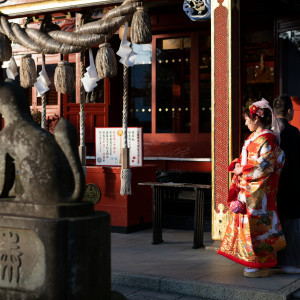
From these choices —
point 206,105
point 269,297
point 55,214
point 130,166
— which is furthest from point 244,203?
point 206,105

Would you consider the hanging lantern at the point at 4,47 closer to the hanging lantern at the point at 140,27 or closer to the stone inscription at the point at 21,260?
the hanging lantern at the point at 140,27

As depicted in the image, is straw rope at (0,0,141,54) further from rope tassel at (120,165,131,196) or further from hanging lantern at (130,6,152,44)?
rope tassel at (120,165,131,196)

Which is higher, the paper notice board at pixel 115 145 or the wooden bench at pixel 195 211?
the paper notice board at pixel 115 145

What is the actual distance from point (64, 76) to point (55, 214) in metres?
4.90

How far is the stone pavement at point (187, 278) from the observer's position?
5.84 metres

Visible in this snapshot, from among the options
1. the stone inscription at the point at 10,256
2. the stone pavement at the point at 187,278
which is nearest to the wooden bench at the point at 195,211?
the stone pavement at the point at 187,278

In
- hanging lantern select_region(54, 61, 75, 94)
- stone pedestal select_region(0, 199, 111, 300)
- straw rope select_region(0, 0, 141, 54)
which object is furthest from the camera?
hanging lantern select_region(54, 61, 75, 94)

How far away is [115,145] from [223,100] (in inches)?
105

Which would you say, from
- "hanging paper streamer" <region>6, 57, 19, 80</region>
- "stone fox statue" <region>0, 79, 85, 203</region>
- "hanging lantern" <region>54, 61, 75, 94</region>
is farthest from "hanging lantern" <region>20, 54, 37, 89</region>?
"stone fox statue" <region>0, 79, 85, 203</region>

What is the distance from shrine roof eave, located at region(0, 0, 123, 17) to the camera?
8.85 metres

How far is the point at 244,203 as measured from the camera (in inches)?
257

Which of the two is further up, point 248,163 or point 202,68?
point 202,68

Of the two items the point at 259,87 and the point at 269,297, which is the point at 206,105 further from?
the point at 269,297

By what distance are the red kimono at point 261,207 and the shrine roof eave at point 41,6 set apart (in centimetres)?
333
